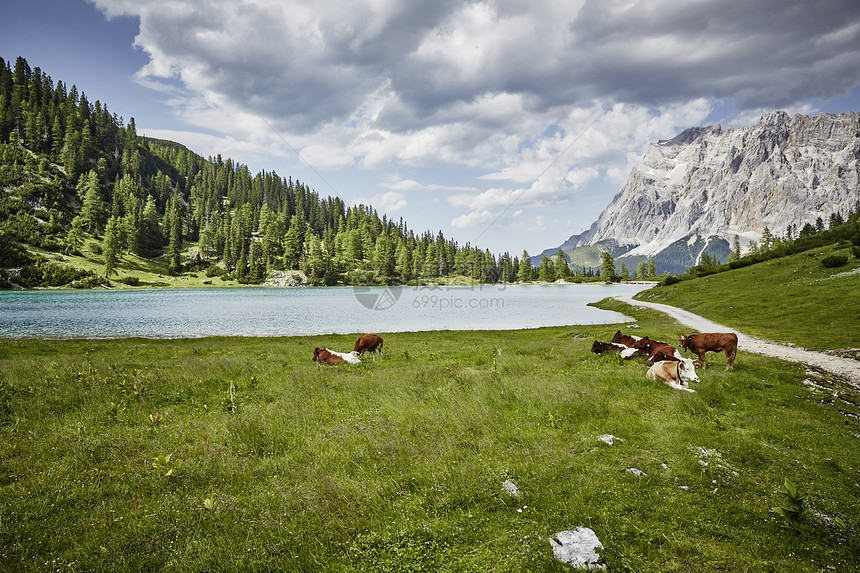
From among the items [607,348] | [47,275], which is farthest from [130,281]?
[607,348]

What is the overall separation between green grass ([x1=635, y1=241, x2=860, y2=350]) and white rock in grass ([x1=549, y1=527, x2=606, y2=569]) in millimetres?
31196

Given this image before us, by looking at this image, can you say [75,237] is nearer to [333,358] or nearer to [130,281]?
[130,281]

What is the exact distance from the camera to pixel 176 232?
186m

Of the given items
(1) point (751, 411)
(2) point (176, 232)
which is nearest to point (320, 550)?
(1) point (751, 411)

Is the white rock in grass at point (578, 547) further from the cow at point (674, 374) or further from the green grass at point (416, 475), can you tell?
the cow at point (674, 374)

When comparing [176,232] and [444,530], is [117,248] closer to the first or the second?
[176,232]

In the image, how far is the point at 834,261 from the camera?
5047 cm

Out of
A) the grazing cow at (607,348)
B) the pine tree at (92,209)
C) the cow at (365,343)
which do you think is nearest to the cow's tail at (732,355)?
the grazing cow at (607,348)

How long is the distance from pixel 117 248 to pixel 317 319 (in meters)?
146

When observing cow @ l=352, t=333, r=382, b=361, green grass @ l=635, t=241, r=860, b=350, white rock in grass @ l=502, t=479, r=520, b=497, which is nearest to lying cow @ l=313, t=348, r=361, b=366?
cow @ l=352, t=333, r=382, b=361

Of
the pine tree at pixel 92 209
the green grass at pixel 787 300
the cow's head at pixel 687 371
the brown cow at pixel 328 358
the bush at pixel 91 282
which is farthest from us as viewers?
the pine tree at pixel 92 209

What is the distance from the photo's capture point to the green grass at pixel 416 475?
5.38 meters

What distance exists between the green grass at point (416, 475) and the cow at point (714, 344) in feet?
12.7

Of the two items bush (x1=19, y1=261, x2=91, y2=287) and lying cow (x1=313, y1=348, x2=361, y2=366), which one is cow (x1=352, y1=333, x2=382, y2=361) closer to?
lying cow (x1=313, y1=348, x2=361, y2=366)
